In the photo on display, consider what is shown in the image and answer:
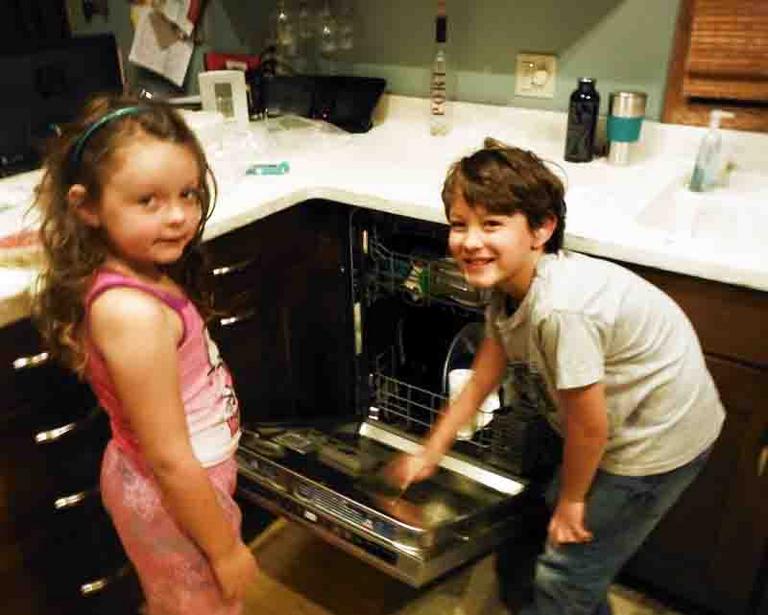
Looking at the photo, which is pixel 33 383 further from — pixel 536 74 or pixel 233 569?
pixel 536 74

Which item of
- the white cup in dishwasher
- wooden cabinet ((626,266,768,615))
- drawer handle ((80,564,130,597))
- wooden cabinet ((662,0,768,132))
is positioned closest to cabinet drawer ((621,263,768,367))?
wooden cabinet ((626,266,768,615))

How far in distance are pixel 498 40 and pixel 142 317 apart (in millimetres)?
1259

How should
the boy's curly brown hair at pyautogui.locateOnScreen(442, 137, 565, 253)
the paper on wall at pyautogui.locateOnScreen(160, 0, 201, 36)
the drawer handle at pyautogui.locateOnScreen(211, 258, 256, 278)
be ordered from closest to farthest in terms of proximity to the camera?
the boy's curly brown hair at pyautogui.locateOnScreen(442, 137, 565, 253) < the drawer handle at pyautogui.locateOnScreen(211, 258, 256, 278) < the paper on wall at pyautogui.locateOnScreen(160, 0, 201, 36)

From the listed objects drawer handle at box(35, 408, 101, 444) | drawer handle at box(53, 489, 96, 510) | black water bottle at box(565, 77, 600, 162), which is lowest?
drawer handle at box(53, 489, 96, 510)

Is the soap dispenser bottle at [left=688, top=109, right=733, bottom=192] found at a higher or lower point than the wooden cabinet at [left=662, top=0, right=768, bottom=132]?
lower

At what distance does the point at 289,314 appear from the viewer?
1584 millimetres

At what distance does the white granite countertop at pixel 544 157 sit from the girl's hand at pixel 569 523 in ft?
1.31

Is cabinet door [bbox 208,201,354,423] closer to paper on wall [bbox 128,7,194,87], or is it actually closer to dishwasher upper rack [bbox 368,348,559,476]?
dishwasher upper rack [bbox 368,348,559,476]

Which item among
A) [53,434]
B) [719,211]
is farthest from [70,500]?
[719,211]

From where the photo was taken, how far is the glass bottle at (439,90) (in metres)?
1.79

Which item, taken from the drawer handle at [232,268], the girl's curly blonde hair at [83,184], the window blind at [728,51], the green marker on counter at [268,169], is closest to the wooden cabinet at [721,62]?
the window blind at [728,51]

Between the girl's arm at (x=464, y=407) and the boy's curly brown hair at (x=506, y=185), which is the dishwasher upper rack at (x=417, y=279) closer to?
the girl's arm at (x=464, y=407)

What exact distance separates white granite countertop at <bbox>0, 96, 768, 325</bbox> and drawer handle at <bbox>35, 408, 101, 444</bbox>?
0.21 metres

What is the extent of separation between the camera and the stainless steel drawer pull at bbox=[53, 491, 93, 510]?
3.85 ft
